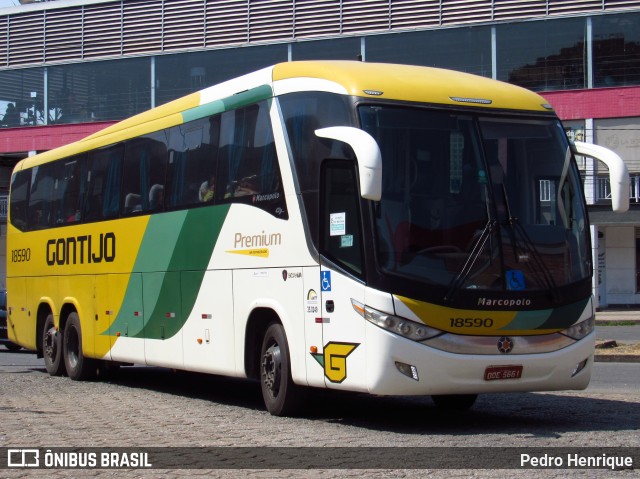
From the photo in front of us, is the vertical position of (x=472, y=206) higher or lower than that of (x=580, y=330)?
higher

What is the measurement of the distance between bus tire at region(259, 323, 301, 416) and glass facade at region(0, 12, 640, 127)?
26245 mm

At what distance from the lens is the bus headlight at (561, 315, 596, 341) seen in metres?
10.8

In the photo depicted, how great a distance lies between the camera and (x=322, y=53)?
129ft

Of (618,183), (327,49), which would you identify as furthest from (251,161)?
(327,49)

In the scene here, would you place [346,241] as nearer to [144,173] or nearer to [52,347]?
[144,173]

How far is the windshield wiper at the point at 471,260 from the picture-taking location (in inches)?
401

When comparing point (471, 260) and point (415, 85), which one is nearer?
point (471, 260)

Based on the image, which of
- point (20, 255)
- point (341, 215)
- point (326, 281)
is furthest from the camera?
point (20, 255)

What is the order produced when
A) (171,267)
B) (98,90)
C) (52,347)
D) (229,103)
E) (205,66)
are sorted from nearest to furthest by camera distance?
(229,103) < (171,267) < (52,347) < (205,66) < (98,90)

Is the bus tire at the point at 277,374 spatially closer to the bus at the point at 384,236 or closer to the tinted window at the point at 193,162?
the bus at the point at 384,236

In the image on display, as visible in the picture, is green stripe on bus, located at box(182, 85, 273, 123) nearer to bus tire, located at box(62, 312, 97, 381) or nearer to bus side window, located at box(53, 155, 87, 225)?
bus side window, located at box(53, 155, 87, 225)

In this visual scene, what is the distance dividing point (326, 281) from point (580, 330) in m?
2.60

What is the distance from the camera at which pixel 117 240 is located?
15906 millimetres

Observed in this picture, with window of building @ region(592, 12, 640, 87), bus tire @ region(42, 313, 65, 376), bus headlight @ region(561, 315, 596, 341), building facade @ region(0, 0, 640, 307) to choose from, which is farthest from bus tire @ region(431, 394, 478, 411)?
window of building @ region(592, 12, 640, 87)
